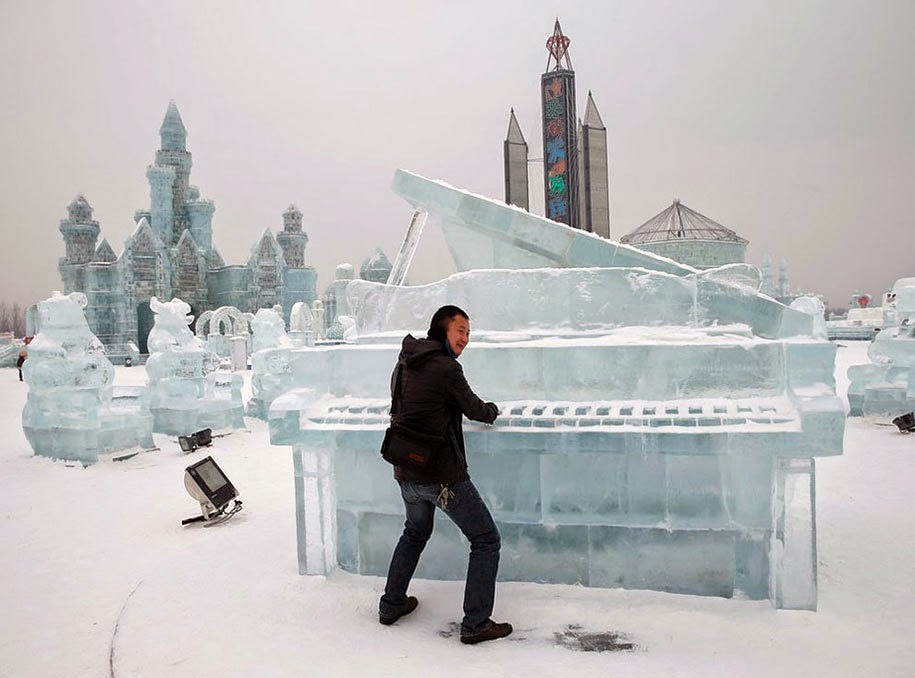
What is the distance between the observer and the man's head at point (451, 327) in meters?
3.01

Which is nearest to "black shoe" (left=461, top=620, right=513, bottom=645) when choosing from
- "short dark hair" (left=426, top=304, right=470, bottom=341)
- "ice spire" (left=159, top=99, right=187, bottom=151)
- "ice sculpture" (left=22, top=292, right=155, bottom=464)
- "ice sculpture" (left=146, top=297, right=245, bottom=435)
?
"short dark hair" (left=426, top=304, right=470, bottom=341)

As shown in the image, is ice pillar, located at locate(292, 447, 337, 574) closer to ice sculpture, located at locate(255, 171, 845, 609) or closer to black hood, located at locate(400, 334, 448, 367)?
ice sculpture, located at locate(255, 171, 845, 609)

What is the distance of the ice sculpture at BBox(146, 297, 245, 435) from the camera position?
9164 mm

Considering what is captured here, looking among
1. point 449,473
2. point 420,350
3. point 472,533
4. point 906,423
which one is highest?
point 420,350

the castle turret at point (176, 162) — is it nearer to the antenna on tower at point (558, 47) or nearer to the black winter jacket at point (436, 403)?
the antenna on tower at point (558, 47)

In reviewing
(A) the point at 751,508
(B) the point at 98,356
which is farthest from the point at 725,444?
(B) the point at 98,356

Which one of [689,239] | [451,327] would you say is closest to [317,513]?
[451,327]

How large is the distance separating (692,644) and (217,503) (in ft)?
11.8

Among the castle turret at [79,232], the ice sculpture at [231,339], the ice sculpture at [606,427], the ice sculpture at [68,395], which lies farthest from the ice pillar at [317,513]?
the castle turret at [79,232]

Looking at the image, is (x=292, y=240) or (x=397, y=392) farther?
(x=292, y=240)

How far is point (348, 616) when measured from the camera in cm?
321

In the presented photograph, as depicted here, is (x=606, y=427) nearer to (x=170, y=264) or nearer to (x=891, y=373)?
(x=891, y=373)

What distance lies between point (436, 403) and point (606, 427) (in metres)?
0.90

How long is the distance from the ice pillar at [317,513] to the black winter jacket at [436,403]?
3.04 feet
